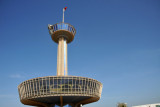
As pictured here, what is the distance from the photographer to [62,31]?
71188mm

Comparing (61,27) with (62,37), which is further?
(62,37)

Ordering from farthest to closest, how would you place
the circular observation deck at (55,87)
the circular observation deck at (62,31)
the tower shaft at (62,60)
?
the circular observation deck at (62,31), the tower shaft at (62,60), the circular observation deck at (55,87)

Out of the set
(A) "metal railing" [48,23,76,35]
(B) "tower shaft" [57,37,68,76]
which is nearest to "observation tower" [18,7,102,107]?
(B) "tower shaft" [57,37,68,76]

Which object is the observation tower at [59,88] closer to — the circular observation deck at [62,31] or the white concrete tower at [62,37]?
the white concrete tower at [62,37]

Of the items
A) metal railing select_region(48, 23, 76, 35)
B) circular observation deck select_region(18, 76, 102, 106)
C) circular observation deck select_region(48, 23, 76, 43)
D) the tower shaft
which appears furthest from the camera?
metal railing select_region(48, 23, 76, 35)

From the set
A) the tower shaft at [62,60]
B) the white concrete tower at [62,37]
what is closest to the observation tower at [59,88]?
the tower shaft at [62,60]

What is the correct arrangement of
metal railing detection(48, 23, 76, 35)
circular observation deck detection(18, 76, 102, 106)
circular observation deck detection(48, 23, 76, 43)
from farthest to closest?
metal railing detection(48, 23, 76, 35) < circular observation deck detection(48, 23, 76, 43) < circular observation deck detection(18, 76, 102, 106)

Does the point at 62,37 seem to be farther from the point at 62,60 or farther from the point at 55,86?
the point at 55,86

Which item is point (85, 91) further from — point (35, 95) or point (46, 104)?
point (46, 104)

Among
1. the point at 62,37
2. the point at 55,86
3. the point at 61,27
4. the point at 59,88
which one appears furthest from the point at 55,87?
the point at 61,27

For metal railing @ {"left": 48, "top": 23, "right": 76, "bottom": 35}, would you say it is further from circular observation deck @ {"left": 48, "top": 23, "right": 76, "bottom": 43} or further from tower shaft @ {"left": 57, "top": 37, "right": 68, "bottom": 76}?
tower shaft @ {"left": 57, "top": 37, "right": 68, "bottom": 76}

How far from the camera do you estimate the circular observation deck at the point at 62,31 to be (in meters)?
71.2

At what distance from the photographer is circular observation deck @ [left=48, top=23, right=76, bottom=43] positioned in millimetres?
71188

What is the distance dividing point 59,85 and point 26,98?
14.2m
